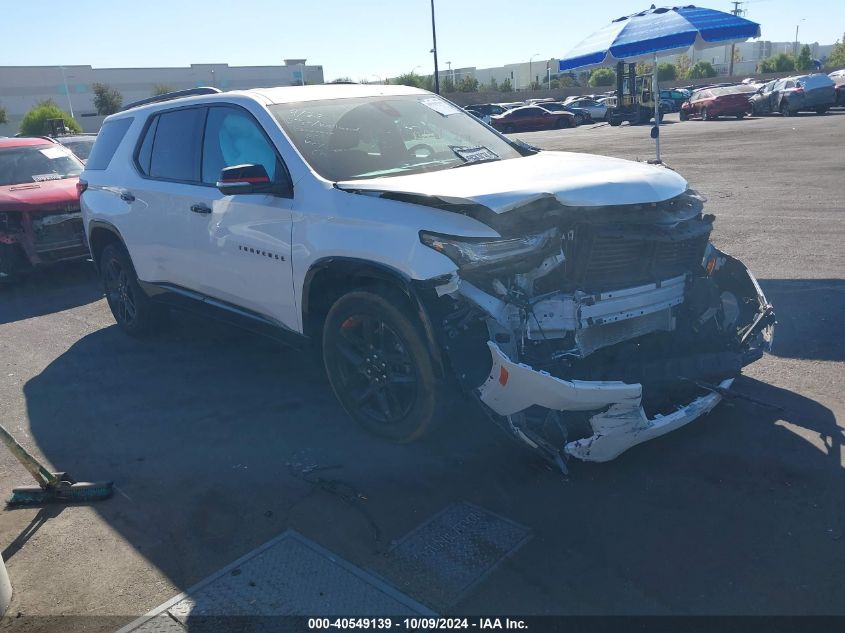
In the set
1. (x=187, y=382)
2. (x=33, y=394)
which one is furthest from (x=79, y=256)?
(x=187, y=382)

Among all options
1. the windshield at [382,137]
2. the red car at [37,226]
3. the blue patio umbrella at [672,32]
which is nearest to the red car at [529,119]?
the blue patio umbrella at [672,32]

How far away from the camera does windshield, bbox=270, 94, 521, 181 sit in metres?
4.55

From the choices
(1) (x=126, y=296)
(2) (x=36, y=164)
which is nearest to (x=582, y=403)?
(1) (x=126, y=296)

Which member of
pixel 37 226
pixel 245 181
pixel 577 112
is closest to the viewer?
pixel 245 181

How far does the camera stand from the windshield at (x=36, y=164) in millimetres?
9876

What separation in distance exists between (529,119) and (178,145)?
34.7m

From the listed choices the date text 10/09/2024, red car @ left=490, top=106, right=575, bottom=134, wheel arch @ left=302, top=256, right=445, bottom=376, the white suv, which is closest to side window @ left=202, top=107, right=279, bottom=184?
the white suv

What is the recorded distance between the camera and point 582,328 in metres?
3.71

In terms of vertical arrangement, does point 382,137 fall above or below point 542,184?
above

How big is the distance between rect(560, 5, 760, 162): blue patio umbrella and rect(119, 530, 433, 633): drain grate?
967 cm

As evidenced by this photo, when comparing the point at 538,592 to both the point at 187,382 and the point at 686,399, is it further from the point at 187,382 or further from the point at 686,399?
the point at 187,382

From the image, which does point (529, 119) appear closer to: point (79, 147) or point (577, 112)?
point (577, 112)

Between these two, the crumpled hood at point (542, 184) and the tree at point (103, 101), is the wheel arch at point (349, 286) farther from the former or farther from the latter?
the tree at point (103, 101)

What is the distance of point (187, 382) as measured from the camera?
566 cm
